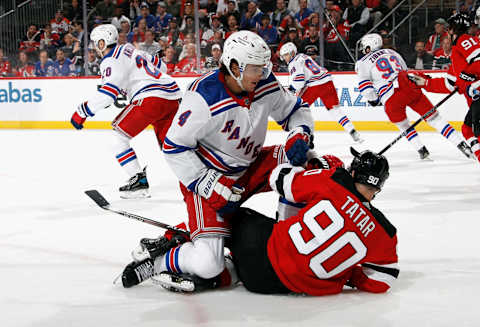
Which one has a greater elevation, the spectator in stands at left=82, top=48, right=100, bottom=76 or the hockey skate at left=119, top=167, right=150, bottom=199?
the hockey skate at left=119, top=167, right=150, bottom=199

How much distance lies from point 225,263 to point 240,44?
95 centimetres

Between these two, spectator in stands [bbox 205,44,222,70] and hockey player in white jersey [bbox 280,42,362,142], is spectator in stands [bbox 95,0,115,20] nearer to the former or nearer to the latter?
spectator in stands [bbox 205,44,222,70]

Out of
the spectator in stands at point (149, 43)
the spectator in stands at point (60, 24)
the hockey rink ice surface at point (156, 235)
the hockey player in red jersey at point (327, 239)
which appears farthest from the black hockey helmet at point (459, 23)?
the spectator in stands at point (60, 24)

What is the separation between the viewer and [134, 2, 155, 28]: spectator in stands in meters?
11.5

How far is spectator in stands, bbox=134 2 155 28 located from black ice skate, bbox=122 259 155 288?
9.02 metres

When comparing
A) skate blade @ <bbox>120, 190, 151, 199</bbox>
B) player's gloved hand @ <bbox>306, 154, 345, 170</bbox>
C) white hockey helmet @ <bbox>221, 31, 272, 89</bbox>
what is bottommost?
skate blade @ <bbox>120, 190, 151, 199</bbox>

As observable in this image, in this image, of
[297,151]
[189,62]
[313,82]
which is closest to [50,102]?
[189,62]

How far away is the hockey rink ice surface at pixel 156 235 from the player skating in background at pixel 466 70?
59 cm

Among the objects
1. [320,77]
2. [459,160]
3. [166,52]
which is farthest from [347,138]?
[166,52]

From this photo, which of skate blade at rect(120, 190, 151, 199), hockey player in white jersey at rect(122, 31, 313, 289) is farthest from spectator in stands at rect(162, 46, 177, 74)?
hockey player in white jersey at rect(122, 31, 313, 289)

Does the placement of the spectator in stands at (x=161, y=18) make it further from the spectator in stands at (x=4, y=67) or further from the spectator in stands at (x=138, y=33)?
the spectator in stands at (x=4, y=67)

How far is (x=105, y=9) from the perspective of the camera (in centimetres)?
1180

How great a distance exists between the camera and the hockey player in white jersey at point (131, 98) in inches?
214

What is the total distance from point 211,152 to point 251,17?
8.04m
